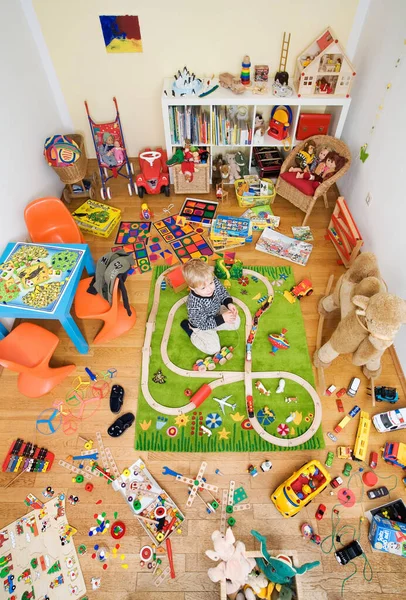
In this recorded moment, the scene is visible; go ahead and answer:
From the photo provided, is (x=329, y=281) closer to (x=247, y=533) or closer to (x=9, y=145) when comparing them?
(x=247, y=533)

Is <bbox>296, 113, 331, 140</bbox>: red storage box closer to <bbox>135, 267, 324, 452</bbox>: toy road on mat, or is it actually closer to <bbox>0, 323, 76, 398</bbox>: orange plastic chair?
<bbox>135, 267, 324, 452</bbox>: toy road on mat

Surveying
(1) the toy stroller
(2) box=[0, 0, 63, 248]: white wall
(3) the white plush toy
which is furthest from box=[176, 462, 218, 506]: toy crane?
(1) the toy stroller

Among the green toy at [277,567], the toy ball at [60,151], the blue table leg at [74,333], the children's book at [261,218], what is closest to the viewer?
the green toy at [277,567]

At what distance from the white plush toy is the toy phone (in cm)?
55

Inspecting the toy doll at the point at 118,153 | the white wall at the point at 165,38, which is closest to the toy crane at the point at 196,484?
the toy doll at the point at 118,153

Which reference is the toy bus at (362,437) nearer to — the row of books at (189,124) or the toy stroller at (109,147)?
the row of books at (189,124)

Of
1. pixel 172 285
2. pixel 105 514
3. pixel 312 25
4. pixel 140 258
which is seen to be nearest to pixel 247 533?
pixel 105 514

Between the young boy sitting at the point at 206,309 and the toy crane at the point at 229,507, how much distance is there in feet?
3.25

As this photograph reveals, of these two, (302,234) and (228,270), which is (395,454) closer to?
(228,270)

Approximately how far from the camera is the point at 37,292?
8.98 feet

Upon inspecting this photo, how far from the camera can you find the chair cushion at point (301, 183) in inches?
145

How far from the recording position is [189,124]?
12.4 ft

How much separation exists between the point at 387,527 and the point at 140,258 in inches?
111

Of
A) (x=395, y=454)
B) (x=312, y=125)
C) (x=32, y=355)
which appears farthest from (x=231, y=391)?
(x=312, y=125)
